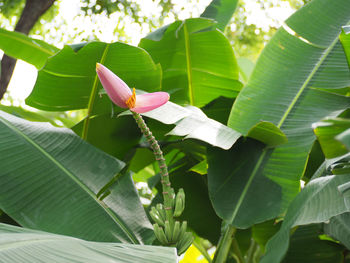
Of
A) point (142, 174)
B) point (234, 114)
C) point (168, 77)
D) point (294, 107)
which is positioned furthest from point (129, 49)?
point (142, 174)

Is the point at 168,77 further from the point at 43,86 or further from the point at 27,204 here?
the point at 27,204

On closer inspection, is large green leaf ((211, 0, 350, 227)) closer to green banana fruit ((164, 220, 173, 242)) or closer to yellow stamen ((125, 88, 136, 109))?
green banana fruit ((164, 220, 173, 242))

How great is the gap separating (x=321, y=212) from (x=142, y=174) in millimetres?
960

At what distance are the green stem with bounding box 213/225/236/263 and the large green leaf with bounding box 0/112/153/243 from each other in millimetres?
174

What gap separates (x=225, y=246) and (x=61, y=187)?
16.6 inches

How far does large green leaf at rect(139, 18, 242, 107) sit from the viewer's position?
1.28 meters

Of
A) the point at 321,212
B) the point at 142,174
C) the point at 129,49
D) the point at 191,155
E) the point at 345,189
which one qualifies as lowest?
the point at 142,174

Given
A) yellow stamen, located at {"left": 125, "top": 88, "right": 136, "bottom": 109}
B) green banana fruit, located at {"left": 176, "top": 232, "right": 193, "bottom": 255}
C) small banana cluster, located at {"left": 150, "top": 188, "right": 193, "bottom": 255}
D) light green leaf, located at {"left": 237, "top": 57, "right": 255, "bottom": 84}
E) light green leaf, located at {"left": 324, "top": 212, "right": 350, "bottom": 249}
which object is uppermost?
yellow stamen, located at {"left": 125, "top": 88, "right": 136, "bottom": 109}

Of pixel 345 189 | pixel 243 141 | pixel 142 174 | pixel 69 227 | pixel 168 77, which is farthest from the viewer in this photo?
pixel 142 174

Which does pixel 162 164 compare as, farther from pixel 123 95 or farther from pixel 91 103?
pixel 91 103

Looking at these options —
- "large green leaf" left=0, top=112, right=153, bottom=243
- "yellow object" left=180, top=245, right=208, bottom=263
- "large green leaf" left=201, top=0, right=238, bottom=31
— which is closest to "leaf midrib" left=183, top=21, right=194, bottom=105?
"large green leaf" left=201, top=0, right=238, bottom=31

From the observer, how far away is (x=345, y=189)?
2.06 ft

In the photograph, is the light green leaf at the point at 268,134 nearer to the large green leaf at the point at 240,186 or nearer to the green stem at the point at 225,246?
the large green leaf at the point at 240,186

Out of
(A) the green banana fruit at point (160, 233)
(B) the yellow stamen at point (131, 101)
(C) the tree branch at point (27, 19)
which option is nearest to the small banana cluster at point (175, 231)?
(A) the green banana fruit at point (160, 233)
